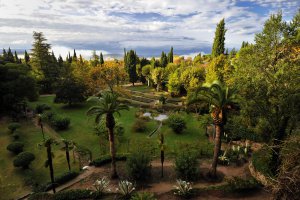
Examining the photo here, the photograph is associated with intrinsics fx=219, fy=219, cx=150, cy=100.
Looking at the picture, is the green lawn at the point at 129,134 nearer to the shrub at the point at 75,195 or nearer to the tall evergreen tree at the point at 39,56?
the shrub at the point at 75,195

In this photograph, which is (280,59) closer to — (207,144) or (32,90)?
(207,144)

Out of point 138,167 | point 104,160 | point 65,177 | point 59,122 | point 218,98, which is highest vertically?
point 218,98

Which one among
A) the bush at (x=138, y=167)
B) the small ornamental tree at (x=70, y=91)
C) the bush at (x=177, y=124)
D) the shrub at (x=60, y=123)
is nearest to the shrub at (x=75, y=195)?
the bush at (x=138, y=167)

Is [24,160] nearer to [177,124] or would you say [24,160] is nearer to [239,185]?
[177,124]

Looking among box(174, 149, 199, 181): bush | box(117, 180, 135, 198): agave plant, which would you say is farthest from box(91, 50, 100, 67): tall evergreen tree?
box(117, 180, 135, 198): agave plant

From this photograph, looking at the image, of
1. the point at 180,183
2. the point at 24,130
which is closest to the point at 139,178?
the point at 180,183

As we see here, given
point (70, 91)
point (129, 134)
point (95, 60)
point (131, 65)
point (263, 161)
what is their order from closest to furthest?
point (263, 161)
point (129, 134)
point (70, 91)
point (131, 65)
point (95, 60)

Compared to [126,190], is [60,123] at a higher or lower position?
higher

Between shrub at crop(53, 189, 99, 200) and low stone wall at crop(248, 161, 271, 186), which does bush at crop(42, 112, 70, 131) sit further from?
low stone wall at crop(248, 161, 271, 186)

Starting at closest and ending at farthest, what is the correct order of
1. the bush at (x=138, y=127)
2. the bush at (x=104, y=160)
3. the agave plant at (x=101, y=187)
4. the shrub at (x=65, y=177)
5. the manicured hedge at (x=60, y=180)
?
the agave plant at (x=101, y=187), the manicured hedge at (x=60, y=180), the shrub at (x=65, y=177), the bush at (x=104, y=160), the bush at (x=138, y=127)

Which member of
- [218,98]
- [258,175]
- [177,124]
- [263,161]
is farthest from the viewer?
[177,124]

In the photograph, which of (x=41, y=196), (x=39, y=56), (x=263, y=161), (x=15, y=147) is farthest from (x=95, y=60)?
(x=263, y=161)

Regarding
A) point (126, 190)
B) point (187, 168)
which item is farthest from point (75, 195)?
point (187, 168)

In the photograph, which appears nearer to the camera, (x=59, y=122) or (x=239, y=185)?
(x=239, y=185)
